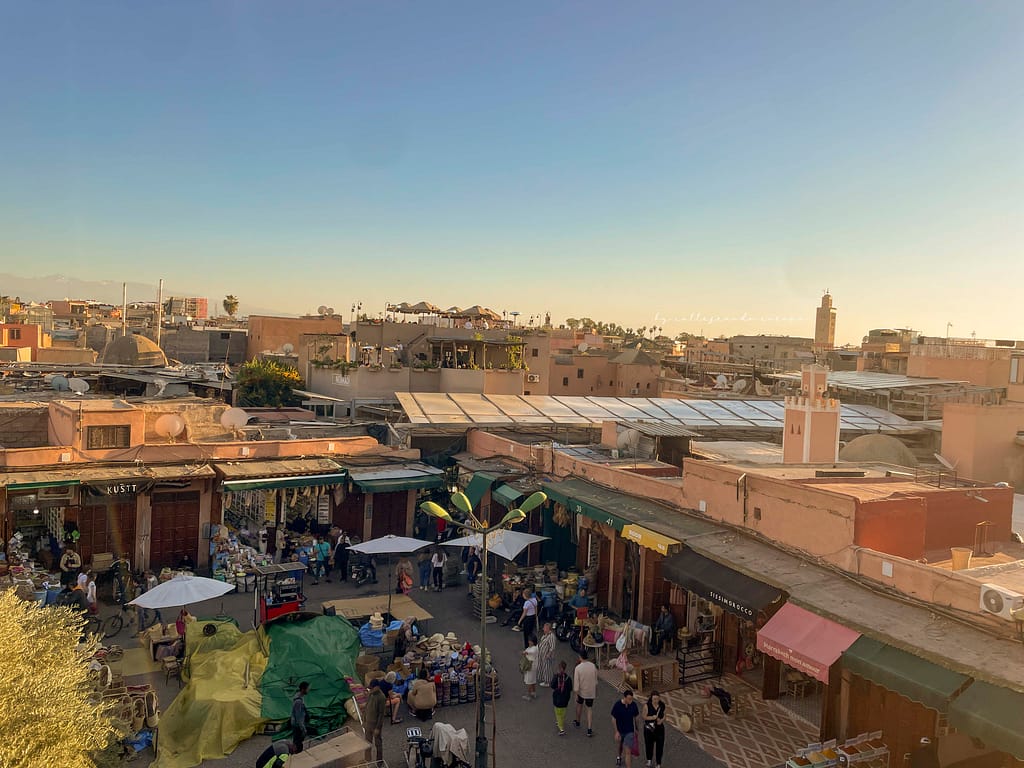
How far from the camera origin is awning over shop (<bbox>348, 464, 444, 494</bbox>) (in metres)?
20.7

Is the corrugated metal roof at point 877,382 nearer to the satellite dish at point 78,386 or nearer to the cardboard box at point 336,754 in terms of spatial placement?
the cardboard box at point 336,754

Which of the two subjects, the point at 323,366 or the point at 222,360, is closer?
the point at 323,366

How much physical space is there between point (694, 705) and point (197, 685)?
8.23 m

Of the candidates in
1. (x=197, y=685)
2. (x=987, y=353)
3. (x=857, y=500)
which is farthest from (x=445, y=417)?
(x=987, y=353)

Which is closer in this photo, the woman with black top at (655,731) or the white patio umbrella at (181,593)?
the woman with black top at (655,731)

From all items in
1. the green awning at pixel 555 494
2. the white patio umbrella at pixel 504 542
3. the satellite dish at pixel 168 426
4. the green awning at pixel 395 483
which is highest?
the satellite dish at pixel 168 426

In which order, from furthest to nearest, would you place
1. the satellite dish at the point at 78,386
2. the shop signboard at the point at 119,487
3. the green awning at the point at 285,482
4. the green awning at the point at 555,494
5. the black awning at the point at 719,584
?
the satellite dish at the point at 78,386 < the green awning at the point at 285,482 < the green awning at the point at 555,494 < the shop signboard at the point at 119,487 < the black awning at the point at 719,584

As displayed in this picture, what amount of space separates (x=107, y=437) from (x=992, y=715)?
770 inches

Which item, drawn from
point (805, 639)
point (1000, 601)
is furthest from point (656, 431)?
point (1000, 601)

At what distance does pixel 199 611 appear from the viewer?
16734 millimetres

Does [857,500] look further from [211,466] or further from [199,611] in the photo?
[211,466]

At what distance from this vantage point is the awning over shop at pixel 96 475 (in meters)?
17.1

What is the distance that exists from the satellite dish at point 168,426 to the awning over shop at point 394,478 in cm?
490

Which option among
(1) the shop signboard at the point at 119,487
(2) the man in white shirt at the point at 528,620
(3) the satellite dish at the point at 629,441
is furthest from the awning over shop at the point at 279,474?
(3) the satellite dish at the point at 629,441
